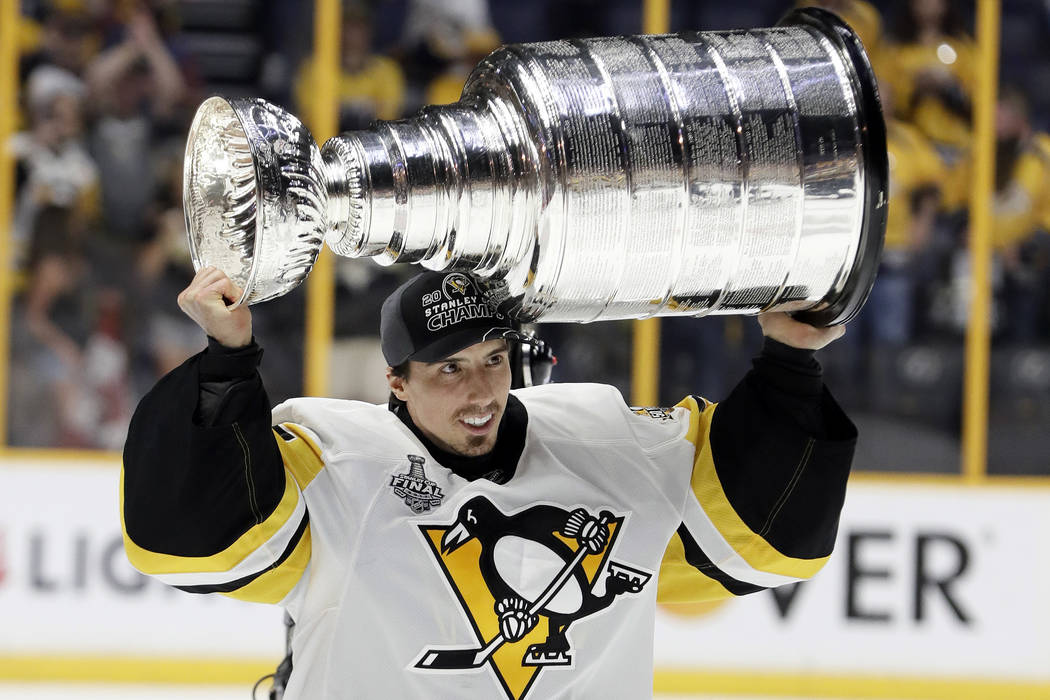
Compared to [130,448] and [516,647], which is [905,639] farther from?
[130,448]

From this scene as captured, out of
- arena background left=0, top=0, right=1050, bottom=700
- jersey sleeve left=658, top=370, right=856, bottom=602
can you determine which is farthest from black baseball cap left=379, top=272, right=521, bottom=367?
arena background left=0, top=0, right=1050, bottom=700

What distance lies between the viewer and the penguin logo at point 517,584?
1.80 metres

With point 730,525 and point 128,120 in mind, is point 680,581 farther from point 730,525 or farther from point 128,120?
point 128,120

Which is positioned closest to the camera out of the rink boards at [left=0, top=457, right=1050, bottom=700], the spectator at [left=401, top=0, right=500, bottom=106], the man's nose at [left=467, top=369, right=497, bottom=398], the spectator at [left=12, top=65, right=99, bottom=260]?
the man's nose at [left=467, top=369, right=497, bottom=398]

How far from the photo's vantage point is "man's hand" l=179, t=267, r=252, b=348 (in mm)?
1490

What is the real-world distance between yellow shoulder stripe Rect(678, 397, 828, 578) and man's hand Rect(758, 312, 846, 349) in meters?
0.21

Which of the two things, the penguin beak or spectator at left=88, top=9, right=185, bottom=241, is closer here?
the penguin beak

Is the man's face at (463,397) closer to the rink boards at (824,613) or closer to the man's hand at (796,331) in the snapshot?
the man's hand at (796,331)

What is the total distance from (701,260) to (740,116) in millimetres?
170

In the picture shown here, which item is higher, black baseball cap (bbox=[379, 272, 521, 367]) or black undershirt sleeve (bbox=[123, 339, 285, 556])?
black baseball cap (bbox=[379, 272, 521, 367])

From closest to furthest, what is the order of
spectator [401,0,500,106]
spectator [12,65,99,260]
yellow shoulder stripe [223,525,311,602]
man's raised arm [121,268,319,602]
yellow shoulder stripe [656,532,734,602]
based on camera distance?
man's raised arm [121,268,319,602] → yellow shoulder stripe [223,525,311,602] → yellow shoulder stripe [656,532,734,602] → spectator [12,65,99,260] → spectator [401,0,500,106]

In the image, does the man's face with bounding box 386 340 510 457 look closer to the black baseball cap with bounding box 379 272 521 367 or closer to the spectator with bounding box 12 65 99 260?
the black baseball cap with bounding box 379 272 521 367

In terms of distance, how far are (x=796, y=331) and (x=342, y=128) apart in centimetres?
296

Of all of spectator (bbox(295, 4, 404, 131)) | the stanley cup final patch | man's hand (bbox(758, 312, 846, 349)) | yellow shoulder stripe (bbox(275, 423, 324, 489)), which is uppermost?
spectator (bbox(295, 4, 404, 131))
